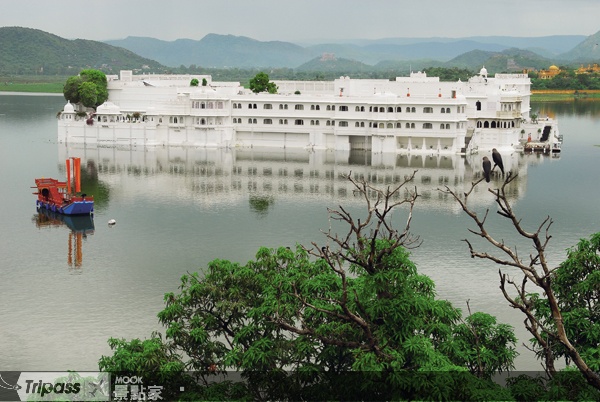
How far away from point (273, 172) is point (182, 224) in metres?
13.1

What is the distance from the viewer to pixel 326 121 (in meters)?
51.2

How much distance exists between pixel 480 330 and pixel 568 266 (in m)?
1.60

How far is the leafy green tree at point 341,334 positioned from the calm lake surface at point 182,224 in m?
3.17

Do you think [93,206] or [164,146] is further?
[164,146]

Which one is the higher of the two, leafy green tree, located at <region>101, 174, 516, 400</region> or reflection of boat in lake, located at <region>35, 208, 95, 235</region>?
Answer: leafy green tree, located at <region>101, 174, 516, 400</region>

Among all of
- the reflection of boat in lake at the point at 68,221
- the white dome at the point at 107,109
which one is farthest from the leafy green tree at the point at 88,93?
the reflection of boat in lake at the point at 68,221

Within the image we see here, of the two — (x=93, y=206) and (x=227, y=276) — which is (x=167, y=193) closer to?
(x=93, y=206)

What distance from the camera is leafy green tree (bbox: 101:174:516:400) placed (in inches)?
443

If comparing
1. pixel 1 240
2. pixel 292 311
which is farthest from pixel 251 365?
pixel 1 240

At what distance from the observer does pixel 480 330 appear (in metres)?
13.5

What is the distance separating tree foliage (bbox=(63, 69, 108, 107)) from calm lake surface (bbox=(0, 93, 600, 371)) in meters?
6.51

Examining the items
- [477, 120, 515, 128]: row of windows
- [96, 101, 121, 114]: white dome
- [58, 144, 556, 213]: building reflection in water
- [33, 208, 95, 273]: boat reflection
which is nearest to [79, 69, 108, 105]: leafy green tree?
[96, 101, 121, 114]: white dome

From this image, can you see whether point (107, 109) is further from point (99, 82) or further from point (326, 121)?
point (326, 121)

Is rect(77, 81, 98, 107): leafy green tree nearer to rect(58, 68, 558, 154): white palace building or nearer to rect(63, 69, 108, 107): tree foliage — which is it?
rect(63, 69, 108, 107): tree foliage
